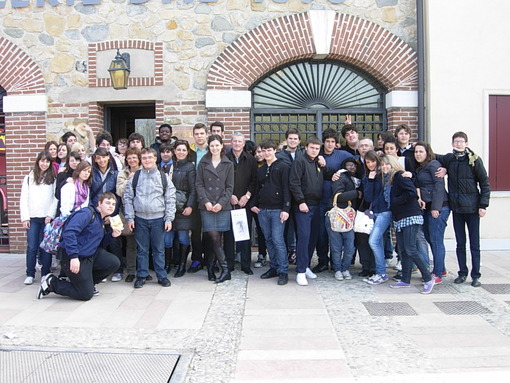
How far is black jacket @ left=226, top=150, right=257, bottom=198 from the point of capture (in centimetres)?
603

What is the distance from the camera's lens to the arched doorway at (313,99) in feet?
25.5

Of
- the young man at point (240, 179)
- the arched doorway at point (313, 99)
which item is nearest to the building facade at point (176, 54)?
the arched doorway at point (313, 99)

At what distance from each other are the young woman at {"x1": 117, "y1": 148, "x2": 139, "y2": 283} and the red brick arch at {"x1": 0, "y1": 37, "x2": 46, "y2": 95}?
274cm

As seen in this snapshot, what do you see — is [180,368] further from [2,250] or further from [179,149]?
[2,250]

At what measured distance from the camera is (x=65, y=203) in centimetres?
535

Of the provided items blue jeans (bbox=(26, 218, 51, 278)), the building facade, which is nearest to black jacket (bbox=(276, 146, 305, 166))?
the building facade

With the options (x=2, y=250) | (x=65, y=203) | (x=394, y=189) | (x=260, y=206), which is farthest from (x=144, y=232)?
(x=2, y=250)

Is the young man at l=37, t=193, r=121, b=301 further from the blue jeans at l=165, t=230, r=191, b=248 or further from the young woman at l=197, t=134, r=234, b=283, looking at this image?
the young woman at l=197, t=134, r=234, b=283

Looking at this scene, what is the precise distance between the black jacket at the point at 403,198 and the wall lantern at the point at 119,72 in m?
4.11

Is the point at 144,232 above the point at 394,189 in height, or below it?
below

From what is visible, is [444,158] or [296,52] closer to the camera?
[444,158]

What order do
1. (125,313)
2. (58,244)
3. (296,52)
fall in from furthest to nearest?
(296,52) → (58,244) → (125,313)

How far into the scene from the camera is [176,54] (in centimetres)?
740

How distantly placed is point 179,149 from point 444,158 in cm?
316
